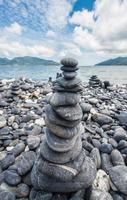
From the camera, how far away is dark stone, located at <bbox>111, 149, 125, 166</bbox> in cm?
520

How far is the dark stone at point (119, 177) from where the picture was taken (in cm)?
449

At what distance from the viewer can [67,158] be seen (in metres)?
4.27

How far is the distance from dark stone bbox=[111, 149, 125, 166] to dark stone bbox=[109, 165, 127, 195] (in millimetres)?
327

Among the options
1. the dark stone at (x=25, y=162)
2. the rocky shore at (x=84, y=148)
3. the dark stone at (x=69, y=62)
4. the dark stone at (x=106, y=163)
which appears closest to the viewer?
the dark stone at (x=69, y=62)

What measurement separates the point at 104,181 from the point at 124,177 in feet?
1.40

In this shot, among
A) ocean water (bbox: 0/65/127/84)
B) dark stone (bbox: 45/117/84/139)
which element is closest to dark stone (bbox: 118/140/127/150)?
dark stone (bbox: 45/117/84/139)

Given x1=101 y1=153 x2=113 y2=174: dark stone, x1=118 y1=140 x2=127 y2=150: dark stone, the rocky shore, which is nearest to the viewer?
the rocky shore

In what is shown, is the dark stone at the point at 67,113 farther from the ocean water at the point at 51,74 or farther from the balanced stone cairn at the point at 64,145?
the ocean water at the point at 51,74

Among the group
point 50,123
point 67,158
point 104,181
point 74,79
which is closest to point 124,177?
point 104,181

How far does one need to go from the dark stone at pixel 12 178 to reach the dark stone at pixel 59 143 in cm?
115

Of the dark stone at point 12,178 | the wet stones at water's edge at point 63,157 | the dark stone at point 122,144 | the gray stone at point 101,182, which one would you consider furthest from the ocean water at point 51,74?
the gray stone at point 101,182

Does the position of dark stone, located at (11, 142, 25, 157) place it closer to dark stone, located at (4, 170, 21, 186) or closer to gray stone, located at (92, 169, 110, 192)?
dark stone, located at (4, 170, 21, 186)

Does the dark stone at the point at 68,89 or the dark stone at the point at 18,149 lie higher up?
the dark stone at the point at 68,89

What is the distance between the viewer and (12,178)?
15.5 feet
